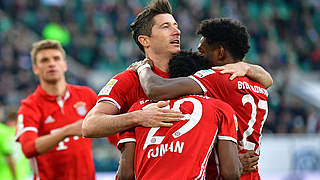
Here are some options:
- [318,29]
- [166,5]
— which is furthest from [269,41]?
[166,5]

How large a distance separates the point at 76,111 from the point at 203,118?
9.51ft

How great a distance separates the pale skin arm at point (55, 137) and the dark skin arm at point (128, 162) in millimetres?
1752

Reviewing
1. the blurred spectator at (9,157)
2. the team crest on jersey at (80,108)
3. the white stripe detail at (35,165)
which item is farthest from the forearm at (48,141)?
the blurred spectator at (9,157)

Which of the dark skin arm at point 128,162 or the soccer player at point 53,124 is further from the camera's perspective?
the soccer player at point 53,124

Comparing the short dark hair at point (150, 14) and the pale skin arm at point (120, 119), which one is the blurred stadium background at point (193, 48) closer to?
the short dark hair at point (150, 14)

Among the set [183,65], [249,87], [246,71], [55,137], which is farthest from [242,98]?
[55,137]

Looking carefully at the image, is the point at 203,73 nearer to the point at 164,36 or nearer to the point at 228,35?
the point at 228,35

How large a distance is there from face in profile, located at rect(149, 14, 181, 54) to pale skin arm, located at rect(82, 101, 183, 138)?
647 mm

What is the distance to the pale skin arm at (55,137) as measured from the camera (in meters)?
5.68

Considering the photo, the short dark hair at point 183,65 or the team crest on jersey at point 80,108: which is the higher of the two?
the short dark hair at point 183,65

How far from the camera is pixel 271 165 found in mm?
14453

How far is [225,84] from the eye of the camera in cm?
418

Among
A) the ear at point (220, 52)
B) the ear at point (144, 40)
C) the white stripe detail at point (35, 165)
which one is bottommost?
the white stripe detail at point (35, 165)

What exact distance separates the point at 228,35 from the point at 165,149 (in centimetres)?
112
